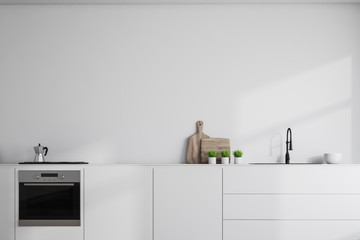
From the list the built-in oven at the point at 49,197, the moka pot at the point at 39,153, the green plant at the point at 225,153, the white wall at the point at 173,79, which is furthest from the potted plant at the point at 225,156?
the moka pot at the point at 39,153

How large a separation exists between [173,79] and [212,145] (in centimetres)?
77

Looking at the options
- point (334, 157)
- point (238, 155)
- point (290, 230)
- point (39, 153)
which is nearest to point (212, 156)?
point (238, 155)

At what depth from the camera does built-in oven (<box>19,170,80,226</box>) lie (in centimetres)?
426

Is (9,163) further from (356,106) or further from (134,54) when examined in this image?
(356,106)

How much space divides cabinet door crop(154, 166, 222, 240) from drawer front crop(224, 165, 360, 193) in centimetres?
17

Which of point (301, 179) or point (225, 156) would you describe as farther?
point (225, 156)

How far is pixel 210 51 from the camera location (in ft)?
15.8

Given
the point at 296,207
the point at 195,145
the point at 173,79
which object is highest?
the point at 173,79

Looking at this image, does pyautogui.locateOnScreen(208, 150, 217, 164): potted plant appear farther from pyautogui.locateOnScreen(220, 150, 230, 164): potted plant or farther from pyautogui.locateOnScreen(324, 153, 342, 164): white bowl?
pyautogui.locateOnScreen(324, 153, 342, 164): white bowl

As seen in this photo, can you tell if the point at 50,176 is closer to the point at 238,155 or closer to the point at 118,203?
the point at 118,203

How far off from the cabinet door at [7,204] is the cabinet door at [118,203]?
2.14ft

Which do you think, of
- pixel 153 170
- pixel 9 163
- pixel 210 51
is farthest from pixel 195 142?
pixel 9 163

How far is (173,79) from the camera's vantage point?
4805mm

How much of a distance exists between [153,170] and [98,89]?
1085 mm
